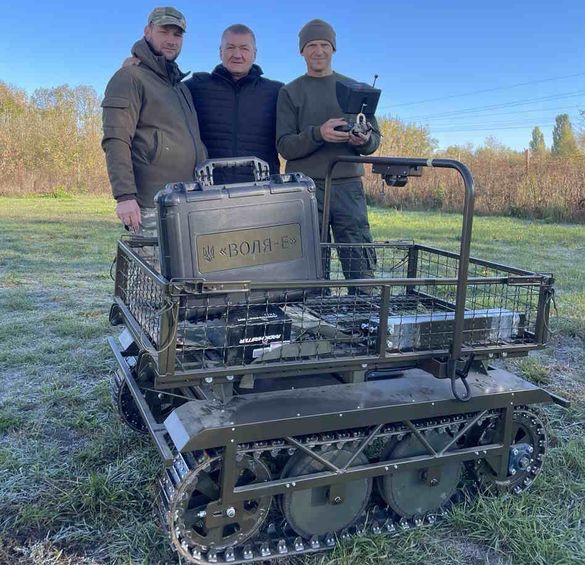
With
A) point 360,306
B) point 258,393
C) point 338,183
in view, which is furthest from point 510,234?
point 258,393

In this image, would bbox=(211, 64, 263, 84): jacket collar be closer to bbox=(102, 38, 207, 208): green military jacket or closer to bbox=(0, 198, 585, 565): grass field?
bbox=(102, 38, 207, 208): green military jacket

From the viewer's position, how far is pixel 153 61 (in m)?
3.73

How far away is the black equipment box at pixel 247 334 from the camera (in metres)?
2.40

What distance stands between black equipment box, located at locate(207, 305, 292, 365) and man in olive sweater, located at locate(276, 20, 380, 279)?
4.62ft

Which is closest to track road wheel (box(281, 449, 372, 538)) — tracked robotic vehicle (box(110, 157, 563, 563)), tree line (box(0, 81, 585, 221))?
tracked robotic vehicle (box(110, 157, 563, 563))

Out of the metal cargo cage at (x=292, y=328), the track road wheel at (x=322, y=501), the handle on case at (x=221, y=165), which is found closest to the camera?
the metal cargo cage at (x=292, y=328)

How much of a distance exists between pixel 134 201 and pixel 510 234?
1128 centimetres

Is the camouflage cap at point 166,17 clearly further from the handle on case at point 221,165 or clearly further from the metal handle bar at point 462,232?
the metal handle bar at point 462,232

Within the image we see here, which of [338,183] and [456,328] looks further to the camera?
[338,183]

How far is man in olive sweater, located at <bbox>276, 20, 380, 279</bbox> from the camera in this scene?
394 cm

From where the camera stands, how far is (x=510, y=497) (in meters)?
2.93

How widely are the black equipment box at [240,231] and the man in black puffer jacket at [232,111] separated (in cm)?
110

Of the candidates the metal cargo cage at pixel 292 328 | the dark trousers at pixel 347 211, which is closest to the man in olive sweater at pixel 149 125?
the metal cargo cage at pixel 292 328

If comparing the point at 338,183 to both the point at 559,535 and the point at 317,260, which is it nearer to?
the point at 317,260
